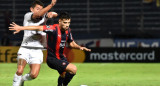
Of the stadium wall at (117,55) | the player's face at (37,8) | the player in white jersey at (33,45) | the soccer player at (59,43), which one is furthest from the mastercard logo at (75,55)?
the player's face at (37,8)

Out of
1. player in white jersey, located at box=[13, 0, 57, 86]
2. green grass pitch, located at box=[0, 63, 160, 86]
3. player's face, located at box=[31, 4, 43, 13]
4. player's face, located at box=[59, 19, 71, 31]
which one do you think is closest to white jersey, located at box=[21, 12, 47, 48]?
player in white jersey, located at box=[13, 0, 57, 86]

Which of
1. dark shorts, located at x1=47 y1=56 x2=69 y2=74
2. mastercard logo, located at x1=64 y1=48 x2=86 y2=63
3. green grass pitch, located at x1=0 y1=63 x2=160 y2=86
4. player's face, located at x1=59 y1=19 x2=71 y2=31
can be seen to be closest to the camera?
player's face, located at x1=59 y1=19 x2=71 y2=31

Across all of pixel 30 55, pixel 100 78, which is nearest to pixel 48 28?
pixel 30 55

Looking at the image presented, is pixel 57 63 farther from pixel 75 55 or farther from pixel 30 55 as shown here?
pixel 75 55

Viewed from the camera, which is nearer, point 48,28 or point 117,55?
point 48,28

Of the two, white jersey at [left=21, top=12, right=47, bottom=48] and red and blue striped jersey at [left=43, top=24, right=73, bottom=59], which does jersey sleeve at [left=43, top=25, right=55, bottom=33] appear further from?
white jersey at [left=21, top=12, right=47, bottom=48]

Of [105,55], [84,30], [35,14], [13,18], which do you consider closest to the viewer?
[35,14]

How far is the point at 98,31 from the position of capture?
70.7ft

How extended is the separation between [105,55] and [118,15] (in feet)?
15.4

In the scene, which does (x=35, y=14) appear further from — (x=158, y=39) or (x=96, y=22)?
(x=96, y=22)

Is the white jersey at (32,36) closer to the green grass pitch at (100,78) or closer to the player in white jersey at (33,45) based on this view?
the player in white jersey at (33,45)

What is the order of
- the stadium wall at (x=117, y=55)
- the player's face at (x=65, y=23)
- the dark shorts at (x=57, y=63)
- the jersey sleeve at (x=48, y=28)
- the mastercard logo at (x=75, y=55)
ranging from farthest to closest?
1. the stadium wall at (x=117, y=55)
2. the mastercard logo at (x=75, y=55)
3. the dark shorts at (x=57, y=63)
4. the player's face at (x=65, y=23)
5. the jersey sleeve at (x=48, y=28)

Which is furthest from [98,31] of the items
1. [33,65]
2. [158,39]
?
[33,65]

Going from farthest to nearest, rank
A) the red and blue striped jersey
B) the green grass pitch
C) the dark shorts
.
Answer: the green grass pitch
the dark shorts
the red and blue striped jersey
